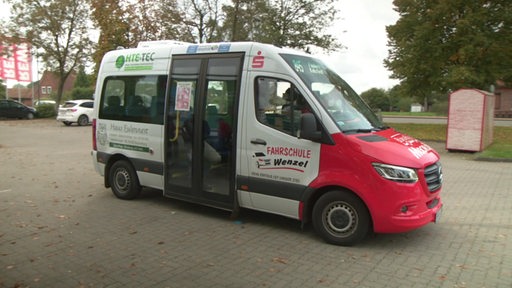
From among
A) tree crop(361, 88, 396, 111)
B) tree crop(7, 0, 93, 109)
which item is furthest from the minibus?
tree crop(361, 88, 396, 111)

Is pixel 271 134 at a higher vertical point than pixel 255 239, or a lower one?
higher

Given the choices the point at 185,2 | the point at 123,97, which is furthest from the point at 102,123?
the point at 185,2

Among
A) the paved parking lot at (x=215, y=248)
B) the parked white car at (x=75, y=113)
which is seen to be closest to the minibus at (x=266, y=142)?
the paved parking lot at (x=215, y=248)

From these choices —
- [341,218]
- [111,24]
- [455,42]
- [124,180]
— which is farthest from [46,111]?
[341,218]

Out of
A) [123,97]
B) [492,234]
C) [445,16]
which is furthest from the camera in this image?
[445,16]

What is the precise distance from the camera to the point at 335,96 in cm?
562

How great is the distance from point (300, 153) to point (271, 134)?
475 millimetres

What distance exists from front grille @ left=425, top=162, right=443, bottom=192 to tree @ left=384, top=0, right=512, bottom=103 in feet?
53.9

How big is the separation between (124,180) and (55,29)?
3103 centimetres

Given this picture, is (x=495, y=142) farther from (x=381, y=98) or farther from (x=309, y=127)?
(x=381, y=98)

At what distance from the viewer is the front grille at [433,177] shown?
200 inches

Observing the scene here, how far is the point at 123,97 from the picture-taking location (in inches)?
286

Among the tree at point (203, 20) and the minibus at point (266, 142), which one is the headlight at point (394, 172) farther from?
the tree at point (203, 20)

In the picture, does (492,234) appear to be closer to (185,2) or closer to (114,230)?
(114,230)
